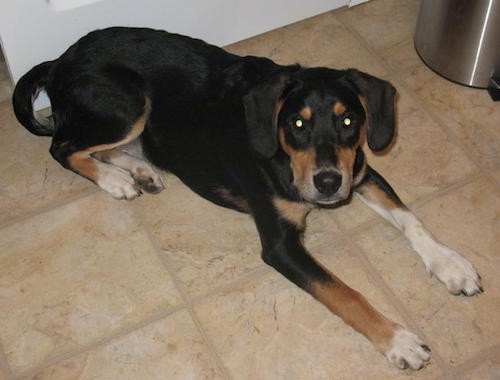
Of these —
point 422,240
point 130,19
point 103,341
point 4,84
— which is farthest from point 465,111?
point 4,84

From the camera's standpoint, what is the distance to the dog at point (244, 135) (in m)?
2.74

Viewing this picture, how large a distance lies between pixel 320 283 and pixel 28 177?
1.62 meters

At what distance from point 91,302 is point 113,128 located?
815mm

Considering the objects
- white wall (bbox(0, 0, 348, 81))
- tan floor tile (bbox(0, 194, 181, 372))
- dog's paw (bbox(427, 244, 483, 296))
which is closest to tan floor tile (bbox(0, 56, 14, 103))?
white wall (bbox(0, 0, 348, 81))

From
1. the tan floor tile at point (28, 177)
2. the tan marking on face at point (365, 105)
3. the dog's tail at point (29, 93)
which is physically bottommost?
the tan floor tile at point (28, 177)

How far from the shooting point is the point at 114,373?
9.14ft

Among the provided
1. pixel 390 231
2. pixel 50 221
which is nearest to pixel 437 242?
pixel 390 231

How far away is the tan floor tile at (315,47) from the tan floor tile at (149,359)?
1791mm

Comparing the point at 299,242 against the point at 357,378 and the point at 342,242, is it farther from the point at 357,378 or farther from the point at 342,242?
the point at 357,378

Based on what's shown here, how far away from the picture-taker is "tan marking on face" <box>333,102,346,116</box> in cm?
271

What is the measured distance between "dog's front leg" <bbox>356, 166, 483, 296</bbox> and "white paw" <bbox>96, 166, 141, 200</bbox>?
109 cm

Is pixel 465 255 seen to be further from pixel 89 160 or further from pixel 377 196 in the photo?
pixel 89 160

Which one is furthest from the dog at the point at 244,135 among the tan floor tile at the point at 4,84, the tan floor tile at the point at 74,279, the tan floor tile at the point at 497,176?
the tan floor tile at the point at 497,176

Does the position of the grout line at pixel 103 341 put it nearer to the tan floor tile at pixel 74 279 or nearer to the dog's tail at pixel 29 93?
the tan floor tile at pixel 74 279
